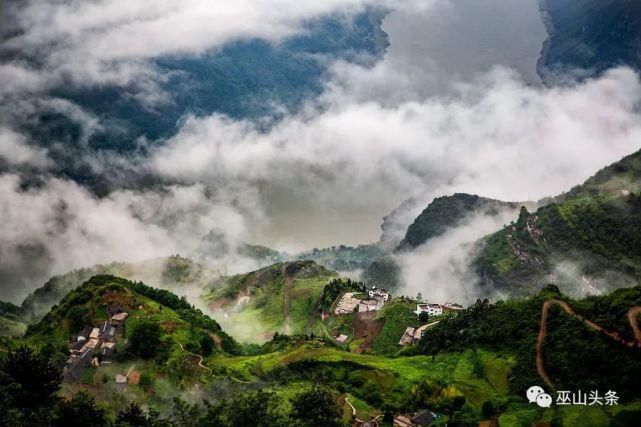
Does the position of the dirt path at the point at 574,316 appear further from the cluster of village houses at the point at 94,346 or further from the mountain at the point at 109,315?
the cluster of village houses at the point at 94,346

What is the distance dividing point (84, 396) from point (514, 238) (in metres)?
136

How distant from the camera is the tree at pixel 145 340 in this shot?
74188mm

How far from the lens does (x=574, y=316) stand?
60438 millimetres

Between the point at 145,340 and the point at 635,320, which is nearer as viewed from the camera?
the point at 635,320

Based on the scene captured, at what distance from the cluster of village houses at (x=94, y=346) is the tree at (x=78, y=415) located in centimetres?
2125

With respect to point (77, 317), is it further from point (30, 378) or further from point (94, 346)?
point (30, 378)

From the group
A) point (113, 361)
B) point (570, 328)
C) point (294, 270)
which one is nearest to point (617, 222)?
point (294, 270)

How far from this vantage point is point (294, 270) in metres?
154

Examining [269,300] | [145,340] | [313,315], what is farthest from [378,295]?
[145,340]

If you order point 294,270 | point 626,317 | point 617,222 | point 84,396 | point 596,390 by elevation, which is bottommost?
point 84,396

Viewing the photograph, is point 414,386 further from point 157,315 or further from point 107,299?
point 107,299

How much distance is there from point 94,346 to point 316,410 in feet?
126

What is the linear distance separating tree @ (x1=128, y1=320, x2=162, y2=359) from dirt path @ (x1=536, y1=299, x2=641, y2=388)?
43583 mm

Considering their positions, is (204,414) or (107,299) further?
(107,299)
